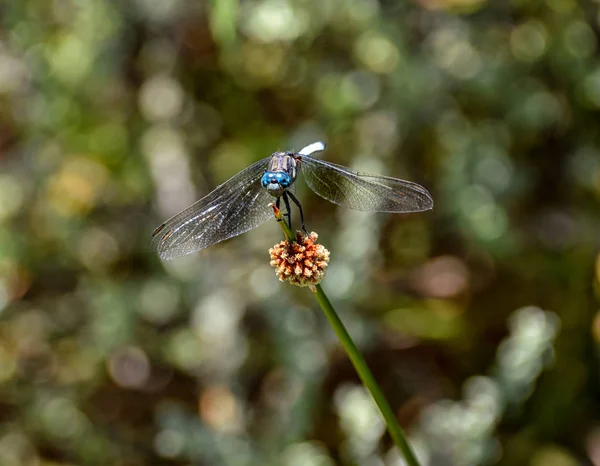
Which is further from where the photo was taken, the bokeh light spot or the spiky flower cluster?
the bokeh light spot

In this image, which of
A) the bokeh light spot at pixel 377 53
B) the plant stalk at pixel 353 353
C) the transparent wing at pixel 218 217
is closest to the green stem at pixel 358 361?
the plant stalk at pixel 353 353

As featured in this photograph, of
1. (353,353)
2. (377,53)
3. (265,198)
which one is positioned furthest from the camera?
(377,53)

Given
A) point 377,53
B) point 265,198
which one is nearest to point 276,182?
point 265,198

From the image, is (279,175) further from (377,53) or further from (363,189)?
(377,53)

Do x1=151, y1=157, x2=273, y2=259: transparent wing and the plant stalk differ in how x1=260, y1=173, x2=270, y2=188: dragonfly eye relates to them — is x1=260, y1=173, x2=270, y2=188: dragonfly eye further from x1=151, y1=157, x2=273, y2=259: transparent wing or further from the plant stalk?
the plant stalk

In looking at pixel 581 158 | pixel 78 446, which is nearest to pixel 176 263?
pixel 78 446

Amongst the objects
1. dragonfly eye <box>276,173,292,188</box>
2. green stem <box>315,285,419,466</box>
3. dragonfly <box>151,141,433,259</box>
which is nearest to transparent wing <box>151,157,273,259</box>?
dragonfly <box>151,141,433,259</box>
